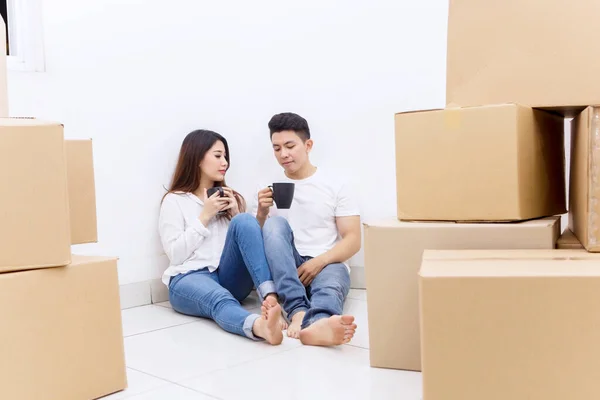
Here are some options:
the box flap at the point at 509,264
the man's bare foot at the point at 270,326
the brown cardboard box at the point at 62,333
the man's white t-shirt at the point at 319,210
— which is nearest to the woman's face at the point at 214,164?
the man's white t-shirt at the point at 319,210

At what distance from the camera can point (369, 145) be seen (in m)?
2.10

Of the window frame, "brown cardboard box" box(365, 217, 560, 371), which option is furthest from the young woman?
the window frame

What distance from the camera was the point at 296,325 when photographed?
1551mm

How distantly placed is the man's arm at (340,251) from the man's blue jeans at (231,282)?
18 cm

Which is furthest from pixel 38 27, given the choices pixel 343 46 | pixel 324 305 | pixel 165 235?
pixel 324 305

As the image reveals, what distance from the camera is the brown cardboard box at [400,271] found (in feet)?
3.72

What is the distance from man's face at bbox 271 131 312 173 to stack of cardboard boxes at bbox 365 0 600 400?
763 millimetres

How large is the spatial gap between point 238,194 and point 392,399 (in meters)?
1.15

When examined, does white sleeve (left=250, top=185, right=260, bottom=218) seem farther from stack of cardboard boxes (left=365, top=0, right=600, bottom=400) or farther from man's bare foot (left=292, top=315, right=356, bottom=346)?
stack of cardboard boxes (left=365, top=0, right=600, bottom=400)

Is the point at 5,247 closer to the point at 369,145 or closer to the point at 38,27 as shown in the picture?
the point at 38,27

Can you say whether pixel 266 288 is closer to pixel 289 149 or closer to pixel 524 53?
pixel 289 149

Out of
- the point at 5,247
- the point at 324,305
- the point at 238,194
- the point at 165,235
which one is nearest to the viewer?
the point at 5,247

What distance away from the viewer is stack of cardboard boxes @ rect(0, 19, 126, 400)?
3.24 feet

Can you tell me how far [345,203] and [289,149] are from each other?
0.85ft
